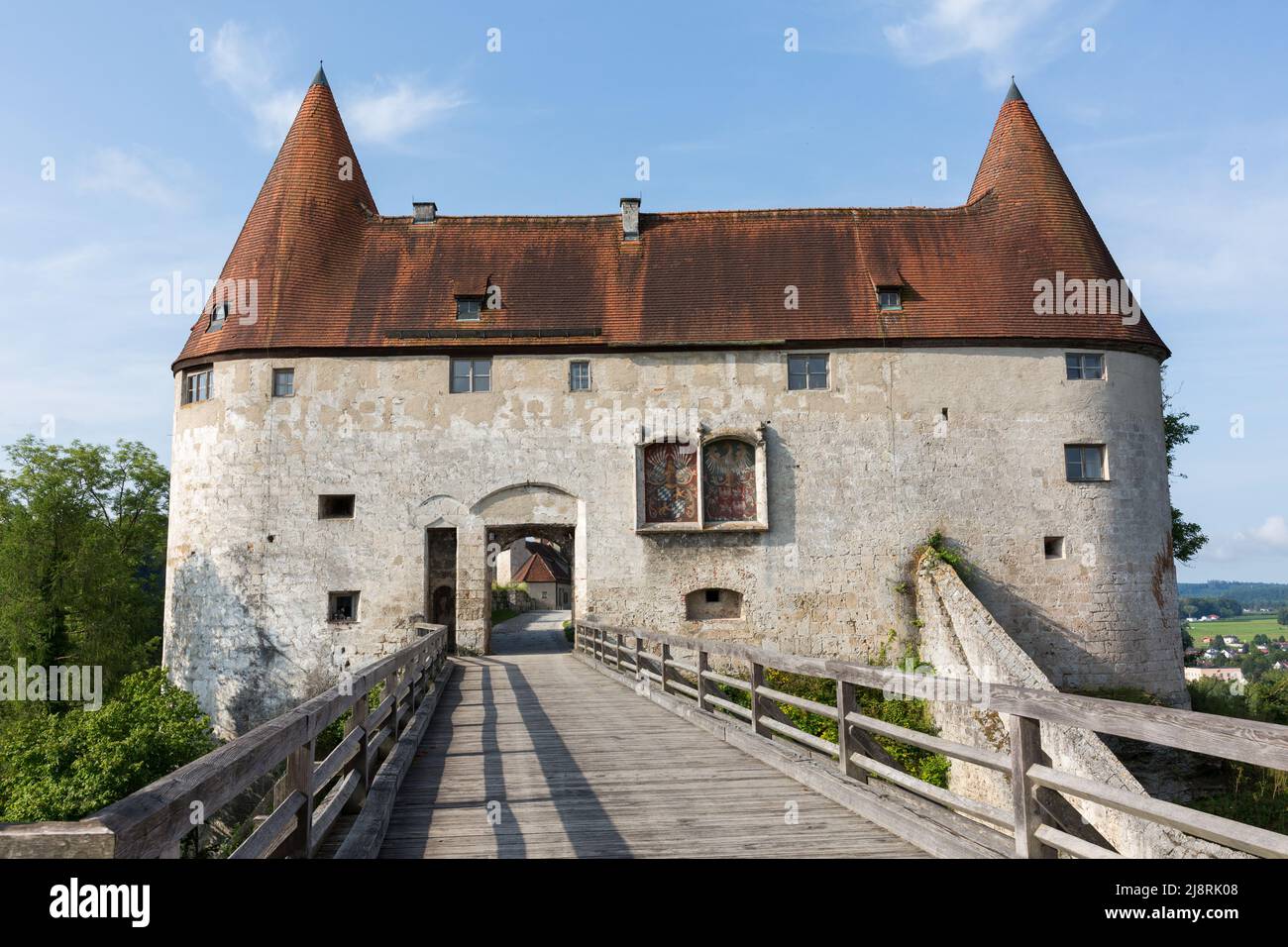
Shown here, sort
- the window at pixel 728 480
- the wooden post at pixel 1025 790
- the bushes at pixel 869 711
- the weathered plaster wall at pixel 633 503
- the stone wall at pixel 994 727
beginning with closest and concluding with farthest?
1. the wooden post at pixel 1025 790
2. the stone wall at pixel 994 727
3. the bushes at pixel 869 711
4. the weathered plaster wall at pixel 633 503
5. the window at pixel 728 480

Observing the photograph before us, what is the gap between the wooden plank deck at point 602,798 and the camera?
522 centimetres

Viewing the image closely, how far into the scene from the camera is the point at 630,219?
23719mm

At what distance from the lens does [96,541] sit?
30.2 meters

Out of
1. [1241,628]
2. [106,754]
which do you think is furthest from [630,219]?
[1241,628]

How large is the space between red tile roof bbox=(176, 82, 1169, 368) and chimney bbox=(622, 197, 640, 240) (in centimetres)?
23

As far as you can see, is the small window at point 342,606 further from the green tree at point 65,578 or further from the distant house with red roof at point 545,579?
the distant house with red roof at point 545,579

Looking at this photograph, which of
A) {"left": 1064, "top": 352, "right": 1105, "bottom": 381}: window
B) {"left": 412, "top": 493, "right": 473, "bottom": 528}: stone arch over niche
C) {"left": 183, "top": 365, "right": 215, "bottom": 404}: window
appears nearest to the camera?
{"left": 412, "top": 493, "right": 473, "bottom": 528}: stone arch over niche

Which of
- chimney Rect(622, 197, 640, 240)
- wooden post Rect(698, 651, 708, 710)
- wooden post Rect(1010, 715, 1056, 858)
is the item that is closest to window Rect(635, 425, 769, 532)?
chimney Rect(622, 197, 640, 240)

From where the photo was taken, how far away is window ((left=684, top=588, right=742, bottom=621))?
2100cm

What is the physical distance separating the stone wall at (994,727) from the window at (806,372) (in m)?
4.82

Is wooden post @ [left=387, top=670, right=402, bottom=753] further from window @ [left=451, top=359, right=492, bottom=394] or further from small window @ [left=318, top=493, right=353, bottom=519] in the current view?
window @ [left=451, top=359, right=492, bottom=394]

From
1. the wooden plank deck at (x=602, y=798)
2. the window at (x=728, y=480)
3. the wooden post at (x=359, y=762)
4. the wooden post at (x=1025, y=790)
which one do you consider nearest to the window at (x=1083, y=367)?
the window at (x=728, y=480)

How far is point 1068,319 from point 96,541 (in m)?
30.2
